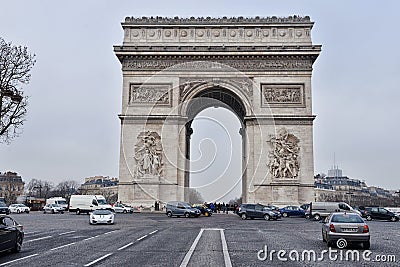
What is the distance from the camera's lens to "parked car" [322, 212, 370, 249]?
1397 centimetres

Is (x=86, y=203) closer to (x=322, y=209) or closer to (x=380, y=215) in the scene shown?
(x=322, y=209)

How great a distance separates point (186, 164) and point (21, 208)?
1771cm

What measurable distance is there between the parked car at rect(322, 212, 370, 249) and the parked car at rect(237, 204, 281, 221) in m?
18.3

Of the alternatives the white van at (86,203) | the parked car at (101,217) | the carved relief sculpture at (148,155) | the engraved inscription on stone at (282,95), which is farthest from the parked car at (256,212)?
the white van at (86,203)

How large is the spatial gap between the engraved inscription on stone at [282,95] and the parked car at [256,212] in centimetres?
908

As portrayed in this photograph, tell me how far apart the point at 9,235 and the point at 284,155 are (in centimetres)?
2813

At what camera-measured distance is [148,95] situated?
3988 cm

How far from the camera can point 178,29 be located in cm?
4047

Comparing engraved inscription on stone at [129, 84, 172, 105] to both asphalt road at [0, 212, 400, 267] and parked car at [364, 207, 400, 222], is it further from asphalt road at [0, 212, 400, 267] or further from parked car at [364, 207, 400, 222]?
asphalt road at [0, 212, 400, 267]

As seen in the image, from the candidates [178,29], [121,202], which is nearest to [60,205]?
[121,202]

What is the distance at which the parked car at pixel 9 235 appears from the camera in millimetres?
11961

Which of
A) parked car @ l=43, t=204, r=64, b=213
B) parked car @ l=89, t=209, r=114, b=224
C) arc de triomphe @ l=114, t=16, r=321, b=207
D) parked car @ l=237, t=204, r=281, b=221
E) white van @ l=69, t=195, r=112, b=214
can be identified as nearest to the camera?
parked car @ l=89, t=209, r=114, b=224

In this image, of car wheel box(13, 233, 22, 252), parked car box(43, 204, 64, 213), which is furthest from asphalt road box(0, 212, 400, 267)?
parked car box(43, 204, 64, 213)

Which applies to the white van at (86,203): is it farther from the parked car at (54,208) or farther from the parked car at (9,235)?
the parked car at (9,235)
